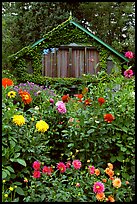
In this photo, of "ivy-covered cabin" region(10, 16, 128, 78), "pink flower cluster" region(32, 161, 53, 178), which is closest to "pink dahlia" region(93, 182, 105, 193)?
"pink flower cluster" region(32, 161, 53, 178)

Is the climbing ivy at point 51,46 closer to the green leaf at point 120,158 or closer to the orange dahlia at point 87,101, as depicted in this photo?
the orange dahlia at point 87,101

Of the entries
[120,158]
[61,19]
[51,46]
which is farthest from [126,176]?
[61,19]

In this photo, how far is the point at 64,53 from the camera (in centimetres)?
1099

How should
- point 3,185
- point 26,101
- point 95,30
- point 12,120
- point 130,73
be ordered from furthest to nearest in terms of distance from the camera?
point 95,30 → point 130,73 → point 26,101 → point 12,120 → point 3,185

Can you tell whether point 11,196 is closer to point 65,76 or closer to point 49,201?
point 49,201

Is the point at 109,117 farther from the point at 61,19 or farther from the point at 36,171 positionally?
the point at 61,19

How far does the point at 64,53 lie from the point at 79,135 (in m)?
8.91

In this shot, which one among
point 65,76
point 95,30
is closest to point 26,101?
point 65,76

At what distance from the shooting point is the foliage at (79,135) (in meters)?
1.94

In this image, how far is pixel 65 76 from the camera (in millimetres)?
10984

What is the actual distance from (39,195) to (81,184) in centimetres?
25

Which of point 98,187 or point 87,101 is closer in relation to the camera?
point 98,187

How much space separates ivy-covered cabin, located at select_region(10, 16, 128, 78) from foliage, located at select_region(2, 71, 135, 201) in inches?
335

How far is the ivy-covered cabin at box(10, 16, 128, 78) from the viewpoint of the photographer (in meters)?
10.9
